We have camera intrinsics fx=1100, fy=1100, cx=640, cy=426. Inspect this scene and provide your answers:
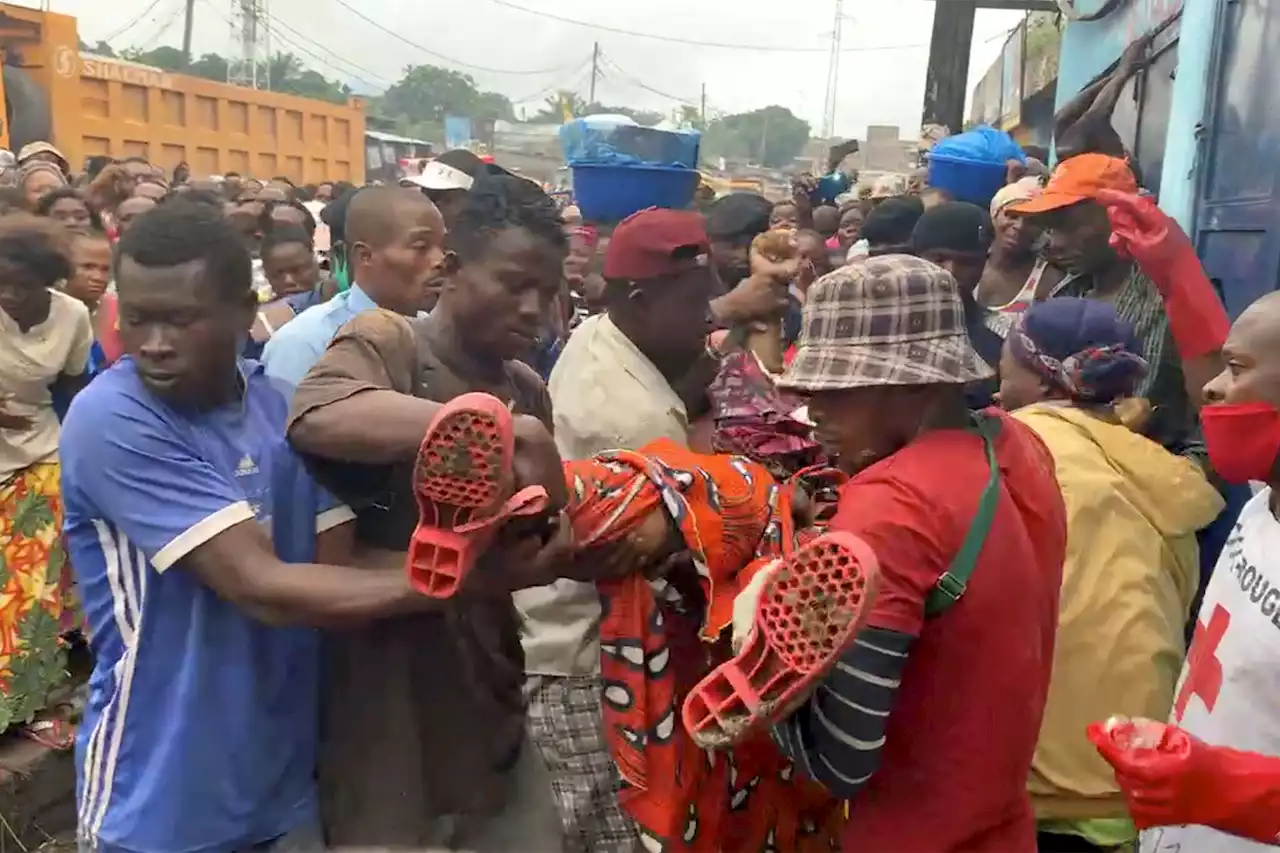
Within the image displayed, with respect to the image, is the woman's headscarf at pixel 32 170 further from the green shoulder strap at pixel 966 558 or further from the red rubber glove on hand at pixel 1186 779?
the red rubber glove on hand at pixel 1186 779

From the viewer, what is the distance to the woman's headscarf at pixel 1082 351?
2.74m

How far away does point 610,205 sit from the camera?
4.73 m

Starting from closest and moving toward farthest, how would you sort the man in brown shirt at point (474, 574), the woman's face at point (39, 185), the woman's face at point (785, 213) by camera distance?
the man in brown shirt at point (474, 574) → the woman's face at point (39, 185) → the woman's face at point (785, 213)

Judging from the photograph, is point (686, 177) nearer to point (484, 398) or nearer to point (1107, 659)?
point (1107, 659)

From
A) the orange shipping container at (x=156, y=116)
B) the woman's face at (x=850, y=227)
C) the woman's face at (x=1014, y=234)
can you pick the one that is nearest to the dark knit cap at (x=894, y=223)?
the woman's face at (x=1014, y=234)

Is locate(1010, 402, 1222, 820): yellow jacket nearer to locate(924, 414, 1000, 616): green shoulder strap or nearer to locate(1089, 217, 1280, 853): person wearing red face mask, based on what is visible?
locate(1089, 217, 1280, 853): person wearing red face mask

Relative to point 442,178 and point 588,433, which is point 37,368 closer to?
point 442,178

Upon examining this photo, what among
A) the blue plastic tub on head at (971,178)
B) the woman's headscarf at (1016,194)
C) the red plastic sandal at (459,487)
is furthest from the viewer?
the blue plastic tub on head at (971,178)

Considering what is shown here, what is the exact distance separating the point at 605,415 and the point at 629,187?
248cm

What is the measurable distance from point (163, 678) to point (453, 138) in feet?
84.6

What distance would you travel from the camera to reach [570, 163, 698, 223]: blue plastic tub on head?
461 centimetres

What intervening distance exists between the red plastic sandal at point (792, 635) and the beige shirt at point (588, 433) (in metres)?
0.95

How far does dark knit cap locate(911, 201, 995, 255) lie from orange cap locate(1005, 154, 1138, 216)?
40 centimetres

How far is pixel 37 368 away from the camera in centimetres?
421
